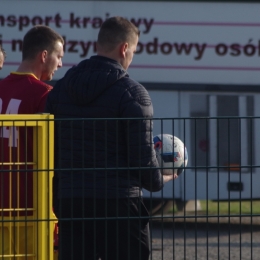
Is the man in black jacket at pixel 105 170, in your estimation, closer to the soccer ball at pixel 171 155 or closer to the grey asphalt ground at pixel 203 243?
the soccer ball at pixel 171 155

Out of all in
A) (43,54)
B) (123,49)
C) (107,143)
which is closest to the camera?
(107,143)

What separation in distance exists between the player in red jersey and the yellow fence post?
0.09 ft

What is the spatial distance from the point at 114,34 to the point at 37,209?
3.42ft

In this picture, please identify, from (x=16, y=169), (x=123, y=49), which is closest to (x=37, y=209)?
(x=16, y=169)

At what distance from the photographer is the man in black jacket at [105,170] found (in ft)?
12.3

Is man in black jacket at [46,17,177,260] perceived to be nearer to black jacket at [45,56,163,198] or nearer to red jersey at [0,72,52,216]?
black jacket at [45,56,163,198]

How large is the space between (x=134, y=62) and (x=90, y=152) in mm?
6836

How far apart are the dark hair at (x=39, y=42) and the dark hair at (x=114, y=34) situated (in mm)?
519

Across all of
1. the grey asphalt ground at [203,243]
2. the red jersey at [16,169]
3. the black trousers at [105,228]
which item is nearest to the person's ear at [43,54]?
the red jersey at [16,169]

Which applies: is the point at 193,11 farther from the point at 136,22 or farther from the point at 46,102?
the point at 46,102

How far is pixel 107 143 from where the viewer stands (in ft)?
12.5

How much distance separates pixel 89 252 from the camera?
391cm

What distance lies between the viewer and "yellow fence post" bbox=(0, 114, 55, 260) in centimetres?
368

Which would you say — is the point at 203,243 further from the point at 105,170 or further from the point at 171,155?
the point at 105,170
